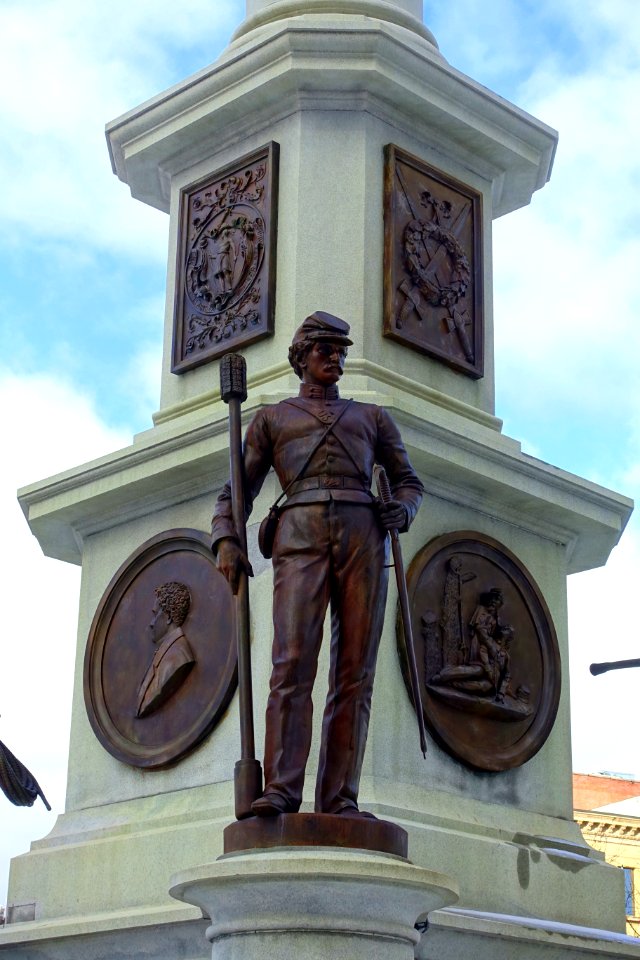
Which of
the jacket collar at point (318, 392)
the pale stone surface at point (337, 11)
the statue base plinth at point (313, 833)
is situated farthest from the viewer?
the pale stone surface at point (337, 11)

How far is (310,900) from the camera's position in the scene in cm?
780

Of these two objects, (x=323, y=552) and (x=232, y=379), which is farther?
(x=232, y=379)

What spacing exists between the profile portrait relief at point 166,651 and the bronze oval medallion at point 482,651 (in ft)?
4.71

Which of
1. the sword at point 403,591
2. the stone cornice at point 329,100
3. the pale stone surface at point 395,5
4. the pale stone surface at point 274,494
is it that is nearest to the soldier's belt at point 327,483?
the sword at point 403,591

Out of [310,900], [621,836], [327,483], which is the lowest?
[310,900]

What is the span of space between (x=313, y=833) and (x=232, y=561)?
57.3 inches

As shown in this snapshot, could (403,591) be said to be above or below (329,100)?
below

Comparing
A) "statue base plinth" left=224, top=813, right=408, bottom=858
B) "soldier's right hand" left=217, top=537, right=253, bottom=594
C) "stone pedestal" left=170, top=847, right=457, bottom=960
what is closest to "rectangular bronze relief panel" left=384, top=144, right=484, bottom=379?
"soldier's right hand" left=217, top=537, right=253, bottom=594

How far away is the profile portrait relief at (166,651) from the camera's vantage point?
10.9 metres

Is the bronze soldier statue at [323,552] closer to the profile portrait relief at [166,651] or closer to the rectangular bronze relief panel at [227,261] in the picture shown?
the profile portrait relief at [166,651]

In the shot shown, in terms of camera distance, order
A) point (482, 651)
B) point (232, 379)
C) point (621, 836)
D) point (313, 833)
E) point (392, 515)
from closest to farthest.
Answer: point (313, 833), point (392, 515), point (232, 379), point (482, 651), point (621, 836)

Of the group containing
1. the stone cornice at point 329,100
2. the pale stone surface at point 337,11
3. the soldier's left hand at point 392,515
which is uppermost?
the pale stone surface at point 337,11

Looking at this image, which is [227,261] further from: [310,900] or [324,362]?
[310,900]

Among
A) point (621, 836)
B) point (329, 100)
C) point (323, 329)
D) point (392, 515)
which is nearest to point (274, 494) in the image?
point (323, 329)
